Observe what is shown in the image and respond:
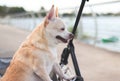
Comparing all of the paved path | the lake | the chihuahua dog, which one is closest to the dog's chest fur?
the chihuahua dog

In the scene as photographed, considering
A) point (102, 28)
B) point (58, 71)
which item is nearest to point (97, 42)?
point (102, 28)

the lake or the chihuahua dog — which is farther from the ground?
the chihuahua dog

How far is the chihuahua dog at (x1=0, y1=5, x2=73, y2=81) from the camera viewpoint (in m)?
2.86

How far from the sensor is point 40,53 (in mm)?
2881

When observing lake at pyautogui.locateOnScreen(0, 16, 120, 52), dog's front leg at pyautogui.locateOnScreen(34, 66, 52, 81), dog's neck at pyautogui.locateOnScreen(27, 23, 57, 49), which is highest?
dog's neck at pyautogui.locateOnScreen(27, 23, 57, 49)

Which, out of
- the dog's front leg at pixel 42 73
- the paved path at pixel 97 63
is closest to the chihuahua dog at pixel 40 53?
the dog's front leg at pixel 42 73

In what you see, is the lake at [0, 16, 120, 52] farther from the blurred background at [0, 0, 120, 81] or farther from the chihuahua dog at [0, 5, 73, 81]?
the chihuahua dog at [0, 5, 73, 81]

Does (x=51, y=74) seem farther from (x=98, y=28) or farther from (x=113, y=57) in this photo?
(x=98, y=28)

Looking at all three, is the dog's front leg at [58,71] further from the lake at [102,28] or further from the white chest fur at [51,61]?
the lake at [102,28]

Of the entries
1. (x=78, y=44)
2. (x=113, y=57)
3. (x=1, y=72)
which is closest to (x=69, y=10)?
(x=78, y=44)

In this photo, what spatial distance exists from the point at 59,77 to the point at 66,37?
417 mm

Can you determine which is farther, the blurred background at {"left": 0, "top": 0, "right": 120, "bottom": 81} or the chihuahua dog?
the blurred background at {"left": 0, "top": 0, "right": 120, "bottom": 81}

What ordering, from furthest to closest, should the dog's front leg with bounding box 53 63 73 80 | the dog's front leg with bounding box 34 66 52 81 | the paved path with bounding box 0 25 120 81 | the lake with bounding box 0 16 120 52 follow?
the lake with bounding box 0 16 120 52, the paved path with bounding box 0 25 120 81, the dog's front leg with bounding box 53 63 73 80, the dog's front leg with bounding box 34 66 52 81

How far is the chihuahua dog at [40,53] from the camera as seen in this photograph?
9.38ft
